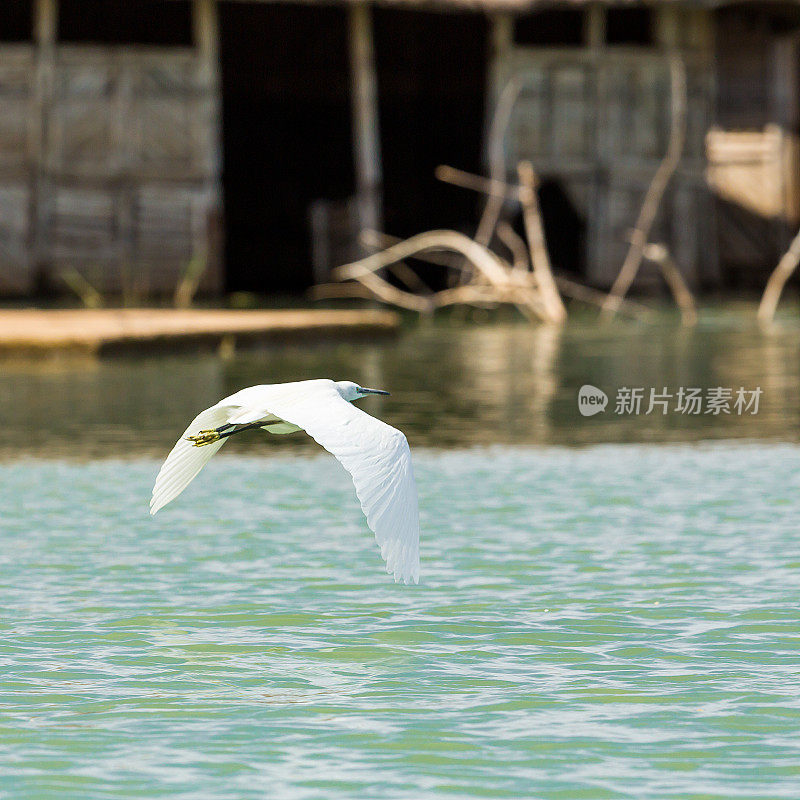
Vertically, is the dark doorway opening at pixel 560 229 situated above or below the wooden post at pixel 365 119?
below

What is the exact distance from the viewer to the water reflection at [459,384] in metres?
10.4

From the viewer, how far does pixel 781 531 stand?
7324 mm

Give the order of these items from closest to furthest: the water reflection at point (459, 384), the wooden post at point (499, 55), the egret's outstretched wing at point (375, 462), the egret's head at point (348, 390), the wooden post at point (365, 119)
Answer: the egret's outstretched wing at point (375, 462) → the egret's head at point (348, 390) → the water reflection at point (459, 384) → the wooden post at point (365, 119) → the wooden post at point (499, 55)

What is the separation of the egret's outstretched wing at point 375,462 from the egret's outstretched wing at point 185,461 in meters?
0.32

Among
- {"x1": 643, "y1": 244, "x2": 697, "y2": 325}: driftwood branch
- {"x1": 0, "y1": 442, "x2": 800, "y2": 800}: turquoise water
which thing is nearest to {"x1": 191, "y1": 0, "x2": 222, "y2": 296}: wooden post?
{"x1": 643, "y1": 244, "x2": 697, "y2": 325}: driftwood branch

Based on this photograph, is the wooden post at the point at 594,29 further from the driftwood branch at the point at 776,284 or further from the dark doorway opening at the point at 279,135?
the dark doorway opening at the point at 279,135

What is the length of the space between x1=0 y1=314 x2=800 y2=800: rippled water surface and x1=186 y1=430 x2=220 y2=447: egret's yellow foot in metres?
0.52

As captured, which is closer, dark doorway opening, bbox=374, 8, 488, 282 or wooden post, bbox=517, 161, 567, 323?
wooden post, bbox=517, 161, 567, 323

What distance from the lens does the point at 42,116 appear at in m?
20.5

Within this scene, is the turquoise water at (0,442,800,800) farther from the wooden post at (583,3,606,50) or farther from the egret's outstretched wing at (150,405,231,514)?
the wooden post at (583,3,606,50)

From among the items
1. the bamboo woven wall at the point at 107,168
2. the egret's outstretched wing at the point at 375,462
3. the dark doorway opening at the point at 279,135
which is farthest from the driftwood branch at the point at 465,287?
the egret's outstretched wing at the point at 375,462

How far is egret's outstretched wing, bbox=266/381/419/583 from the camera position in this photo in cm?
468

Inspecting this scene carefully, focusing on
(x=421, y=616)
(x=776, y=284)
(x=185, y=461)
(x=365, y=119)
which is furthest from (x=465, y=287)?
(x=421, y=616)

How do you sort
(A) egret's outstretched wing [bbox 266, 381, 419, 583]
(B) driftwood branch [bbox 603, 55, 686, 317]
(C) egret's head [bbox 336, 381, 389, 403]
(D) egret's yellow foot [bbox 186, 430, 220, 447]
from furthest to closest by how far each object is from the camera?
(B) driftwood branch [bbox 603, 55, 686, 317]
(C) egret's head [bbox 336, 381, 389, 403]
(D) egret's yellow foot [bbox 186, 430, 220, 447]
(A) egret's outstretched wing [bbox 266, 381, 419, 583]
